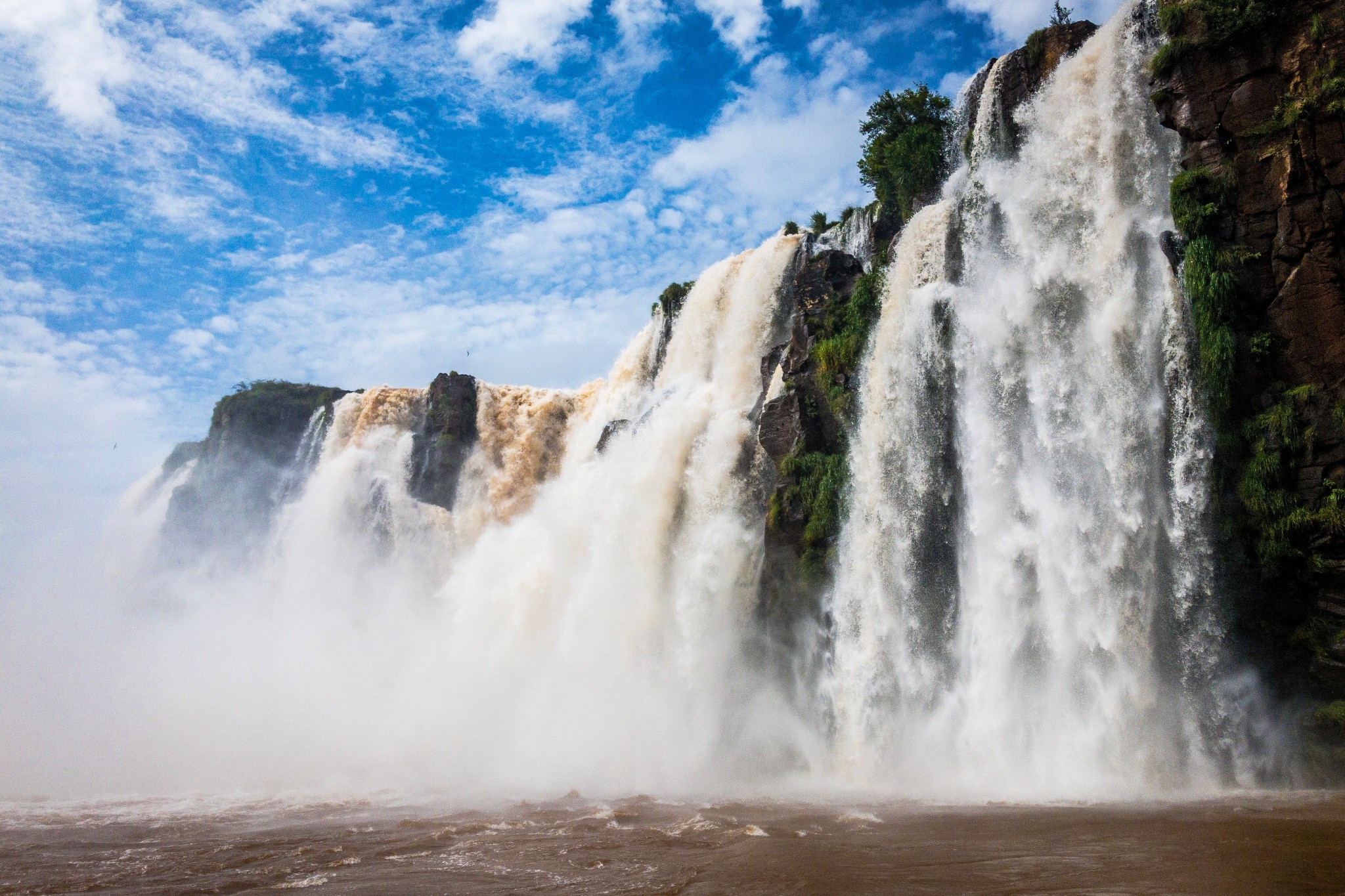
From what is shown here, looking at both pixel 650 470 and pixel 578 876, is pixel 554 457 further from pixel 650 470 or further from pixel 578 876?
Result: pixel 578 876

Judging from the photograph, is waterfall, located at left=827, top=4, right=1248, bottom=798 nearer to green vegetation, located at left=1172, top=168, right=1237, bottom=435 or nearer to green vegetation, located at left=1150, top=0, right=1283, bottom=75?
green vegetation, located at left=1172, top=168, right=1237, bottom=435

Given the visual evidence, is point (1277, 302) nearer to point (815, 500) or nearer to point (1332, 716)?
point (1332, 716)

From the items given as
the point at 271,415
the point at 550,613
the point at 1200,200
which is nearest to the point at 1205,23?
the point at 1200,200

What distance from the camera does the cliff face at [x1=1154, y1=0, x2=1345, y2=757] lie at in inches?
519

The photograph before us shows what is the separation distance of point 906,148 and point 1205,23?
9.76 metres

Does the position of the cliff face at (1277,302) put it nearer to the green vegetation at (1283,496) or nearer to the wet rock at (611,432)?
the green vegetation at (1283,496)

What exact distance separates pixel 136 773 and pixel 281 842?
523 inches

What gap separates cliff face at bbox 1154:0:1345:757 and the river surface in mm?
3025

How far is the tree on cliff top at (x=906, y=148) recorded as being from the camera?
24.0 m

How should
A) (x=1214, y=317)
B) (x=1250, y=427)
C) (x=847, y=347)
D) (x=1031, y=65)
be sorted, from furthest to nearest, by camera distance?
(x=847, y=347), (x=1031, y=65), (x=1214, y=317), (x=1250, y=427)

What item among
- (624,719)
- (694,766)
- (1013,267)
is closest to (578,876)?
(694,766)

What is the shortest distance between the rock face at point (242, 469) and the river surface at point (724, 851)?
3484 cm

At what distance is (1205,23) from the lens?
50.3ft

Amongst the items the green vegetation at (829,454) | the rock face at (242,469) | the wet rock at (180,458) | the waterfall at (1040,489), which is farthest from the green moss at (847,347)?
the wet rock at (180,458)
